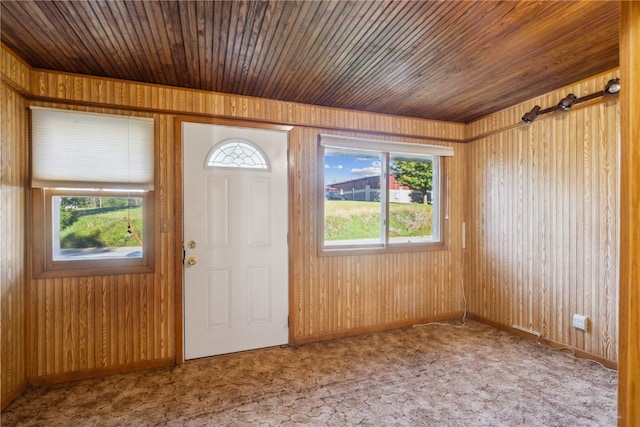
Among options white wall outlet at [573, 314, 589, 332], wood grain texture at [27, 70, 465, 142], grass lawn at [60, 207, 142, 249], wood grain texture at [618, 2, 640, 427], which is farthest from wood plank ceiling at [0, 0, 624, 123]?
white wall outlet at [573, 314, 589, 332]

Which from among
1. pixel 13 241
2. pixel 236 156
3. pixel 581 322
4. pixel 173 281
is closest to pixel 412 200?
pixel 581 322

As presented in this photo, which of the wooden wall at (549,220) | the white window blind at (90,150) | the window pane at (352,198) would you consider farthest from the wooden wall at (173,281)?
the wooden wall at (549,220)

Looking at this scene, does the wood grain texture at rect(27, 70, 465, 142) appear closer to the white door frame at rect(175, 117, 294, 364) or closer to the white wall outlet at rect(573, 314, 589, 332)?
the white door frame at rect(175, 117, 294, 364)

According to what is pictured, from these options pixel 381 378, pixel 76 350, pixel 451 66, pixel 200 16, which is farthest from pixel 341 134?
pixel 76 350

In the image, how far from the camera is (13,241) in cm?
224

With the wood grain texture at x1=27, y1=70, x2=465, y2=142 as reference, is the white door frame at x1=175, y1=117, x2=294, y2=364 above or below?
below

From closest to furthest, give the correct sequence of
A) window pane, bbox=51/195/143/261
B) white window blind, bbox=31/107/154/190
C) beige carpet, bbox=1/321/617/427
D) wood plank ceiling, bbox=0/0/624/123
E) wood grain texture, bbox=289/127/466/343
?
1. wood plank ceiling, bbox=0/0/624/123
2. beige carpet, bbox=1/321/617/427
3. white window blind, bbox=31/107/154/190
4. window pane, bbox=51/195/143/261
5. wood grain texture, bbox=289/127/466/343

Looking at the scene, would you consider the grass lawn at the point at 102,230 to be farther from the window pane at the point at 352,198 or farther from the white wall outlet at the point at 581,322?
the white wall outlet at the point at 581,322

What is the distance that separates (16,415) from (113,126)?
Result: 2.22 metres

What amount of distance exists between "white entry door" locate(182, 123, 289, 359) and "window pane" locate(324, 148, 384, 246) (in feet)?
1.79

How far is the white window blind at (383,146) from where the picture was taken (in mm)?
3314

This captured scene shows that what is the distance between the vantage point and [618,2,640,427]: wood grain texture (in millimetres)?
1254

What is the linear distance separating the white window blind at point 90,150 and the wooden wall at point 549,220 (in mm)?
3757

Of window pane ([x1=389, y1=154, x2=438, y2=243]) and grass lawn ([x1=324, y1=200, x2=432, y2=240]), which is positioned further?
window pane ([x1=389, y1=154, x2=438, y2=243])
